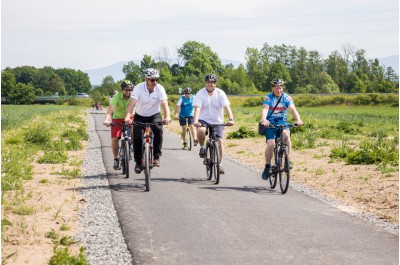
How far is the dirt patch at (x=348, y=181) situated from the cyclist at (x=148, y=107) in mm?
3320

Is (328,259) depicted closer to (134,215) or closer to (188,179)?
(134,215)

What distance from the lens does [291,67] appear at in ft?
446

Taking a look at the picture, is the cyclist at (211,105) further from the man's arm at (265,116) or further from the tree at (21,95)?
the tree at (21,95)

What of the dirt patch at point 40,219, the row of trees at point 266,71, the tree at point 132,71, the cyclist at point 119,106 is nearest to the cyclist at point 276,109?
the cyclist at point 119,106

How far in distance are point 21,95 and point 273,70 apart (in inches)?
2491

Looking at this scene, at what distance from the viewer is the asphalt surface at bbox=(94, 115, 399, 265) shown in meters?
5.51

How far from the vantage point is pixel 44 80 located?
6629 inches

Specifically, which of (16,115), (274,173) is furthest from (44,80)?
(274,173)

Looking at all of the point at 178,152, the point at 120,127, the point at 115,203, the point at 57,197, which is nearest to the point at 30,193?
the point at 57,197

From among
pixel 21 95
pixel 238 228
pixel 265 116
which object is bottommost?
pixel 238 228

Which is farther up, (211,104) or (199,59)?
(199,59)

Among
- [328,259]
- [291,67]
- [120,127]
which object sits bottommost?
[328,259]

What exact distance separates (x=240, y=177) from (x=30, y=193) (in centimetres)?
461

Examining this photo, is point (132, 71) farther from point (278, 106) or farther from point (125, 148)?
point (278, 106)
